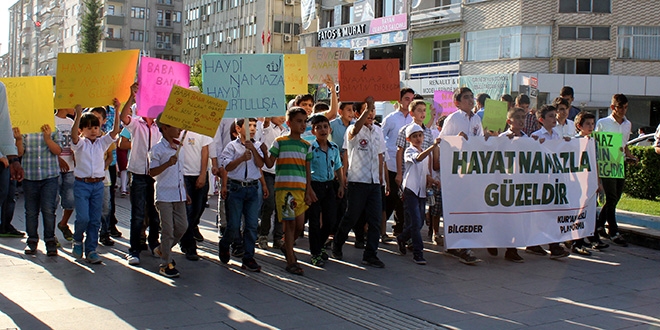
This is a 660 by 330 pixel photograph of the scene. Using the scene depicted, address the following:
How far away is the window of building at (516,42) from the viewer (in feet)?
128

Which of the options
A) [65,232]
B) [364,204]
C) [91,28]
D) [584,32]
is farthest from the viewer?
[91,28]

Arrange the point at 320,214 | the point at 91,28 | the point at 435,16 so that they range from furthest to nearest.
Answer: the point at 91,28
the point at 435,16
the point at 320,214

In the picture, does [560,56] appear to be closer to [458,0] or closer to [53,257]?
[458,0]

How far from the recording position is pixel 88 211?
8664 mm

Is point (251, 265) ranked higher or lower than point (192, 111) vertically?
lower

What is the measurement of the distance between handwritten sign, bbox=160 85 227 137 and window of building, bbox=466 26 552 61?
109ft

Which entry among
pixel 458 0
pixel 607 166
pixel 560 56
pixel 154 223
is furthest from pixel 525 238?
pixel 458 0

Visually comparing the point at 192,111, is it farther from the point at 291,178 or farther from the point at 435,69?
the point at 435,69

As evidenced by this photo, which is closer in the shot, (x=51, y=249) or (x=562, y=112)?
(x=51, y=249)

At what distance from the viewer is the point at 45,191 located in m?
8.98

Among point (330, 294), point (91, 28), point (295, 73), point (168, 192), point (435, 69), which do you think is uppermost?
point (91, 28)

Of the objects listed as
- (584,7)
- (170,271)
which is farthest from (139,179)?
(584,7)

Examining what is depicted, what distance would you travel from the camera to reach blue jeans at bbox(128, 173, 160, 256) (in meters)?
8.69

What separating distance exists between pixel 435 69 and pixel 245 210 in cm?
3651
